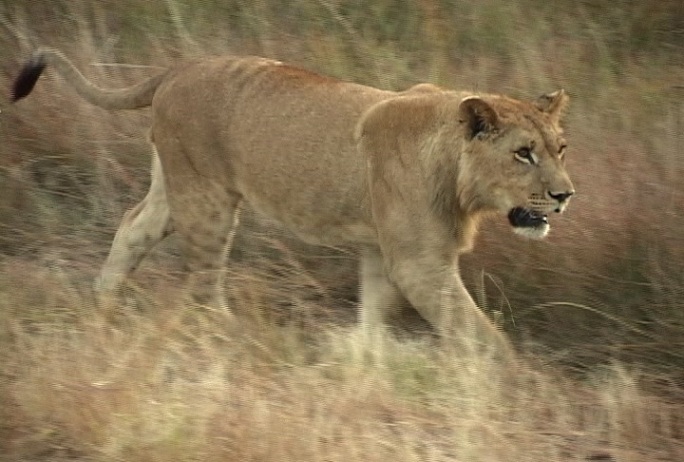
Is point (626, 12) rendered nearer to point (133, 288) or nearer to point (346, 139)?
point (346, 139)

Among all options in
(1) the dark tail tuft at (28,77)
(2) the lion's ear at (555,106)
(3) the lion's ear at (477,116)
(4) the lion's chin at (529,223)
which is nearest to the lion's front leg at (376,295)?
(4) the lion's chin at (529,223)

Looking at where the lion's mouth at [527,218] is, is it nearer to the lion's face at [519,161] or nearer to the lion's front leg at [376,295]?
the lion's face at [519,161]

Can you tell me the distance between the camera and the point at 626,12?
294 inches

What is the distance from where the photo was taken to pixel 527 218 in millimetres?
4926

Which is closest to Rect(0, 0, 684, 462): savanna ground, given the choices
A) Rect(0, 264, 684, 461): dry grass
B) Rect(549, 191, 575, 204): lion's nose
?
Rect(0, 264, 684, 461): dry grass

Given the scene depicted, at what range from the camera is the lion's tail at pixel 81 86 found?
5.68 meters

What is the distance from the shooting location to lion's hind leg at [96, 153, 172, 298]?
5.70 m

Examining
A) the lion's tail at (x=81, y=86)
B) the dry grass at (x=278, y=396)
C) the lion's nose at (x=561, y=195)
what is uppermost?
the lion's nose at (x=561, y=195)

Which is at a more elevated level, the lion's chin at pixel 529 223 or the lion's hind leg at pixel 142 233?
the lion's chin at pixel 529 223

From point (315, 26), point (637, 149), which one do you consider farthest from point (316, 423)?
point (315, 26)

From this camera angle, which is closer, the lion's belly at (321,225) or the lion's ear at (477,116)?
the lion's ear at (477,116)

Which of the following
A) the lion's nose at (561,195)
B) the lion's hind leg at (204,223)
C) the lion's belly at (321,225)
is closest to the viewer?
the lion's nose at (561,195)

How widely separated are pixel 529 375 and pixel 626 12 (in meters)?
3.32

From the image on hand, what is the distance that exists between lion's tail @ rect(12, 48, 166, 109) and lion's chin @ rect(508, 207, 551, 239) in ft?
5.07
